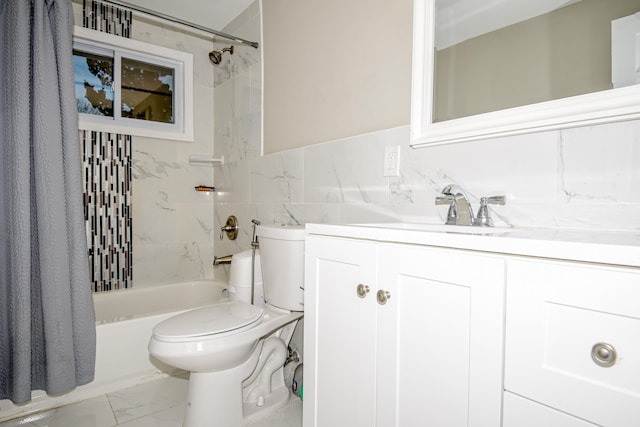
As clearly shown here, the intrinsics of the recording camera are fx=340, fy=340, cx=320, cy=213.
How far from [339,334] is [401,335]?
0.73 feet

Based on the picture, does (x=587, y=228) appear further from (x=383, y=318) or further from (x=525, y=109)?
(x=383, y=318)

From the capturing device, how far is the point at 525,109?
39.6 inches

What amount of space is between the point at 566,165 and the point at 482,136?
0.25 m

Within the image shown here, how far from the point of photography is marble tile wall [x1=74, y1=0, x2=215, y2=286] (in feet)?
8.19

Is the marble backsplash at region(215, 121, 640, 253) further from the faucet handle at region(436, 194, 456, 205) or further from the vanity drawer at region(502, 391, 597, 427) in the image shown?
the vanity drawer at region(502, 391, 597, 427)

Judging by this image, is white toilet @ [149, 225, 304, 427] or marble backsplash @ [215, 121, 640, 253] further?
white toilet @ [149, 225, 304, 427]

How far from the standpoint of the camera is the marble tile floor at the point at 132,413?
1.54 m

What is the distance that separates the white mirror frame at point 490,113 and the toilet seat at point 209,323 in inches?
39.2

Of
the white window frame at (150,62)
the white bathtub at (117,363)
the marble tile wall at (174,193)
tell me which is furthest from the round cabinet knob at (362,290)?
the white window frame at (150,62)

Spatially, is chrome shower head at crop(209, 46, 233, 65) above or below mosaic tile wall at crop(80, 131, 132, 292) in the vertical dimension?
above

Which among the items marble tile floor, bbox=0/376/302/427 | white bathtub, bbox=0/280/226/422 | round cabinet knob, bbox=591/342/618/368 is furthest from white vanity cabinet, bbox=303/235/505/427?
white bathtub, bbox=0/280/226/422

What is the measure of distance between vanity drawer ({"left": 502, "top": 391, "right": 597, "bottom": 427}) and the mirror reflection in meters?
0.80

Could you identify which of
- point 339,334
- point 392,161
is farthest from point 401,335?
point 392,161

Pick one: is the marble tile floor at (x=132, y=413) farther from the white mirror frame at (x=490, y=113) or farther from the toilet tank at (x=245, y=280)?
the white mirror frame at (x=490, y=113)
